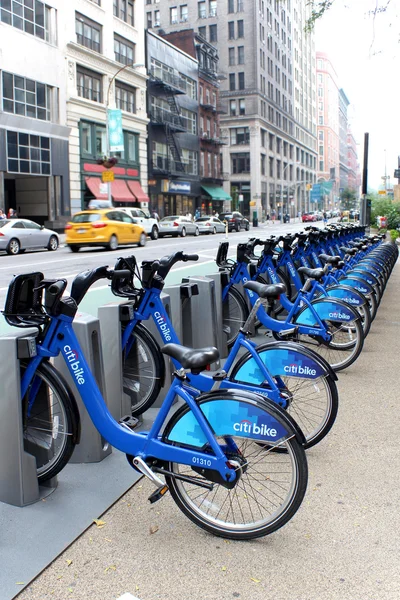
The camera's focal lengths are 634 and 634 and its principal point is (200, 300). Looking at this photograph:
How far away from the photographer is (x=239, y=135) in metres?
88.8

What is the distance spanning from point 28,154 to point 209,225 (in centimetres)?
1350

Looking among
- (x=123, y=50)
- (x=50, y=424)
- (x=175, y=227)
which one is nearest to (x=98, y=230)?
(x=175, y=227)

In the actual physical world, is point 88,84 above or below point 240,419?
above

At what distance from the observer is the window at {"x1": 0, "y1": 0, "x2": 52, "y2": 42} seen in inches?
1334

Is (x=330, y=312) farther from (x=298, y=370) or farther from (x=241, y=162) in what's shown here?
(x=241, y=162)

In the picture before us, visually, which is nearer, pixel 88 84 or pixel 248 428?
pixel 248 428

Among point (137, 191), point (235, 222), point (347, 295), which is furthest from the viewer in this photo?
point (235, 222)

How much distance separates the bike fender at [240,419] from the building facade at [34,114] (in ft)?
108

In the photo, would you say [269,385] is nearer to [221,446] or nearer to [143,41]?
[221,446]

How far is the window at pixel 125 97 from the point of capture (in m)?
45.6

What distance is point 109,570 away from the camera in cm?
291

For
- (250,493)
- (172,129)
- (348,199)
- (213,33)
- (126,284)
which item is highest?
(213,33)

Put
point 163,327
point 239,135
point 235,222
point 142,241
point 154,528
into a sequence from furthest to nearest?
point 239,135 → point 235,222 → point 142,241 → point 163,327 → point 154,528

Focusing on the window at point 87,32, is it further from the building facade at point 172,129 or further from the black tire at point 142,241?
the black tire at point 142,241
